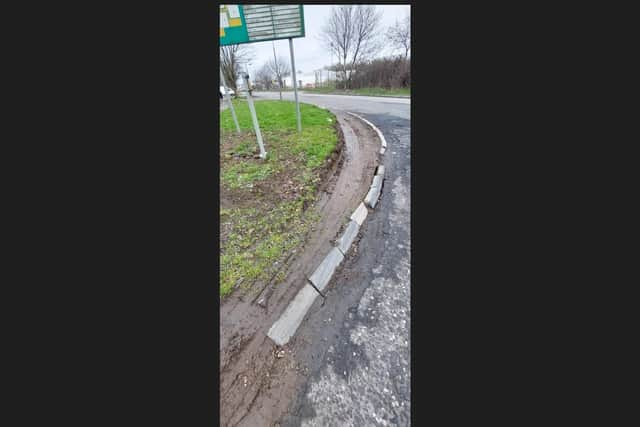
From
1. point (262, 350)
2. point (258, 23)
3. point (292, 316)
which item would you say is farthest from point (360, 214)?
point (258, 23)

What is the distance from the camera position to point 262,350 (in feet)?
5.63

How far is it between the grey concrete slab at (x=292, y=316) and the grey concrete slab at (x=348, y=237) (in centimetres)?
64

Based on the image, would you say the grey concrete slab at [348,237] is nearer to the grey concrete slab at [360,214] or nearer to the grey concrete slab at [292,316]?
the grey concrete slab at [360,214]

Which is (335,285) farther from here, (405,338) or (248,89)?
(248,89)

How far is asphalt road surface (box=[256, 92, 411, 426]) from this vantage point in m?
1.38

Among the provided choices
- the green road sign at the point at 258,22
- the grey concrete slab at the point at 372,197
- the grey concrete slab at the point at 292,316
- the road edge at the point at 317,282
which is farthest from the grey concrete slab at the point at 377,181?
the green road sign at the point at 258,22

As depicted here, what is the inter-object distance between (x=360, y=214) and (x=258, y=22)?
4.50m

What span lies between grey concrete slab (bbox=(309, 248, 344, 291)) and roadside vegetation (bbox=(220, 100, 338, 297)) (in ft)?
1.18

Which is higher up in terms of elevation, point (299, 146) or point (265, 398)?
point (299, 146)

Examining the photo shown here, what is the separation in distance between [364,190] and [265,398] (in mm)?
2998

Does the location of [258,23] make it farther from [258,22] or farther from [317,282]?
[317,282]

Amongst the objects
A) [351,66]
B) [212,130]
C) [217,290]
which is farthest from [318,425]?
[351,66]

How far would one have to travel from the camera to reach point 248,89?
4590mm

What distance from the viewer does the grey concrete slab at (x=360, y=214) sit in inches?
120
